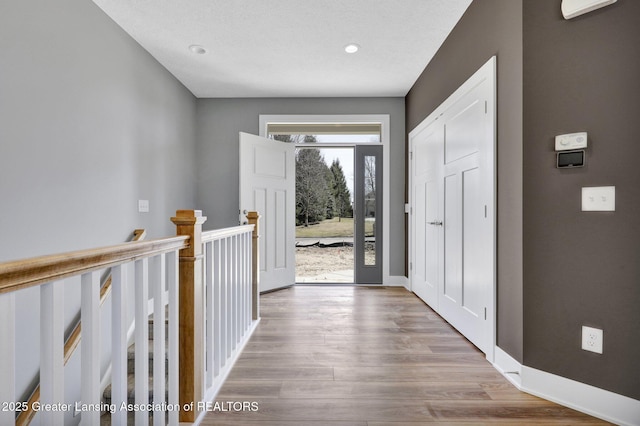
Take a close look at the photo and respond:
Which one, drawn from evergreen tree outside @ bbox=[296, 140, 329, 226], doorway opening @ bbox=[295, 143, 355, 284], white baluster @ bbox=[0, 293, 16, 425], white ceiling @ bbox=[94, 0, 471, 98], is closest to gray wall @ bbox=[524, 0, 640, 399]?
white ceiling @ bbox=[94, 0, 471, 98]

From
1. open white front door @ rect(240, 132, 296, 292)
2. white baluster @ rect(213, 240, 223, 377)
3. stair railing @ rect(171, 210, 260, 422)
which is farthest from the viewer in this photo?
open white front door @ rect(240, 132, 296, 292)

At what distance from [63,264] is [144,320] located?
441 mm

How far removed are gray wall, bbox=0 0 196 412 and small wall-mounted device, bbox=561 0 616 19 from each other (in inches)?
111

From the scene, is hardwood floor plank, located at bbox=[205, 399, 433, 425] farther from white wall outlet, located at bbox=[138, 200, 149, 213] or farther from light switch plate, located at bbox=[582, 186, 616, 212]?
white wall outlet, located at bbox=[138, 200, 149, 213]

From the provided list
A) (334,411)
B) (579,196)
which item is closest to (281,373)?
(334,411)

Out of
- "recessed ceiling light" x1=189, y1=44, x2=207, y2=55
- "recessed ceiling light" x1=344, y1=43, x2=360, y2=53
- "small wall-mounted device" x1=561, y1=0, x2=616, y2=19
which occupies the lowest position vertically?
"small wall-mounted device" x1=561, y1=0, x2=616, y2=19

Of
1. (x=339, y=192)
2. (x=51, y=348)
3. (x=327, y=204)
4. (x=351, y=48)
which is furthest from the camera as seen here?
(x=327, y=204)

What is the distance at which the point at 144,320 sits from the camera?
114cm

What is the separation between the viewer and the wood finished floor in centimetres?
158

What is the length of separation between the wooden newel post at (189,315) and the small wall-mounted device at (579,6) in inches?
78.4

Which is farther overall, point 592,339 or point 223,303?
point 223,303

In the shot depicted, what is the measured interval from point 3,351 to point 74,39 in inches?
91.0

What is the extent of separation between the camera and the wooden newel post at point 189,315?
144 cm

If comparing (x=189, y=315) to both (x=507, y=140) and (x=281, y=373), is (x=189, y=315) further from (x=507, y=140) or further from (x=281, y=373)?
(x=507, y=140)
